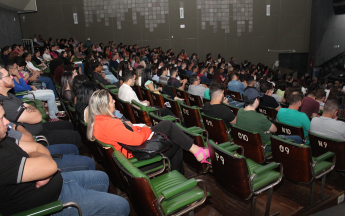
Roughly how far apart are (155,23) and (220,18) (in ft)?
12.7

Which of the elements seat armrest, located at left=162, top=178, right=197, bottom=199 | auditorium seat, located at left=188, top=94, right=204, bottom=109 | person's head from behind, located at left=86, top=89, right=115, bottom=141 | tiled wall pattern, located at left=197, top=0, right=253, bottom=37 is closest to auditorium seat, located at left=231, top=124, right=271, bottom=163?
seat armrest, located at left=162, top=178, right=197, bottom=199

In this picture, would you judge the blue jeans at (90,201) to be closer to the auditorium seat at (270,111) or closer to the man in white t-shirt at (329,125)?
the man in white t-shirt at (329,125)

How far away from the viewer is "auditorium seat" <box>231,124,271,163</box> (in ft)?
8.78

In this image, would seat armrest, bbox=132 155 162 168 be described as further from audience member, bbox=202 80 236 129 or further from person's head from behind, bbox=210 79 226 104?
person's head from behind, bbox=210 79 226 104

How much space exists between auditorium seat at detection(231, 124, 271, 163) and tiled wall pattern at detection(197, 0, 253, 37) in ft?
41.9

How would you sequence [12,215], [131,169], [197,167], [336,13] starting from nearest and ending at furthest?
[12,215] < [131,169] < [197,167] < [336,13]

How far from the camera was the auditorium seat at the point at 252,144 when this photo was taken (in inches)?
105

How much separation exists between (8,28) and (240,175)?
11.4m

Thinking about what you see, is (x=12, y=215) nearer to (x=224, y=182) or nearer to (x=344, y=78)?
(x=224, y=182)

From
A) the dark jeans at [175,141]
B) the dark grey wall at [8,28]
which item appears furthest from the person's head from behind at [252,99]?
the dark grey wall at [8,28]

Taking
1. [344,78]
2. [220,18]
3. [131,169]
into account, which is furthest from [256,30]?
[131,169]

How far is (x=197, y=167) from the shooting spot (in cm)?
261

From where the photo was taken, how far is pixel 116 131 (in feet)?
7.18

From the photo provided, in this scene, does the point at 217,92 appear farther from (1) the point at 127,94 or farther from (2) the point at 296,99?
(1) the point at 127,94
